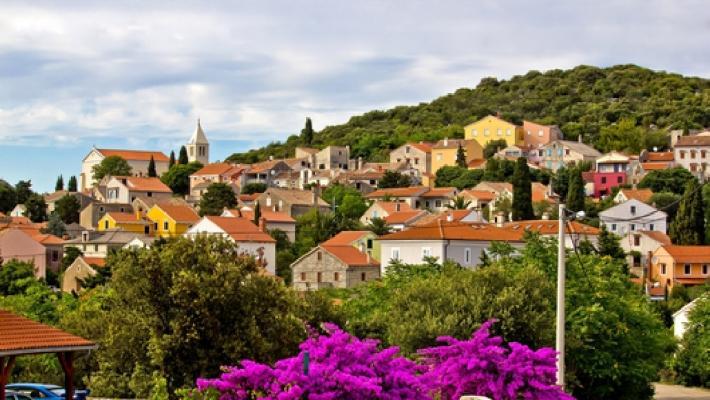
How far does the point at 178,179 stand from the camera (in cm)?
15225

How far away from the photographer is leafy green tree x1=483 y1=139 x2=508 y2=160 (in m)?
151

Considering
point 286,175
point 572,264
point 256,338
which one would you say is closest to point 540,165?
point 286,175

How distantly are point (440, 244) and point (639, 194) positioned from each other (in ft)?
155

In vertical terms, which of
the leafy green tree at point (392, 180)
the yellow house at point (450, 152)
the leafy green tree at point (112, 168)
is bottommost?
the leafy green tree at point (392, 180)

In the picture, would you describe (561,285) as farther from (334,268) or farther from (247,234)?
(247,234)

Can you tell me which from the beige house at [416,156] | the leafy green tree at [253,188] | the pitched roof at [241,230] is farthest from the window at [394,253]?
the beige house at [416,156]

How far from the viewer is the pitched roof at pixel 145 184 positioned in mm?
135500

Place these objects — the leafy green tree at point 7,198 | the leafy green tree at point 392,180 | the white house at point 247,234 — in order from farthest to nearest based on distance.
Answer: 1. the leafy green tree at point 7,198
2. the leafy green tree at point 392,180
3. the white house at point 247,234

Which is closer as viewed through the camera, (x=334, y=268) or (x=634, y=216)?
(x=334, y=268)

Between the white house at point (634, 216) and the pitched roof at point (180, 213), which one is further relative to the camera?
the pitched roof at point (180, 213)

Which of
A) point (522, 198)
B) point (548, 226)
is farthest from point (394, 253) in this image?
point (522, 198)

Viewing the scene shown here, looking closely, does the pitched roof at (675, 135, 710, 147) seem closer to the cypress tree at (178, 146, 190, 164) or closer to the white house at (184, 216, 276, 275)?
the white house at (184, 216, 276, 275)

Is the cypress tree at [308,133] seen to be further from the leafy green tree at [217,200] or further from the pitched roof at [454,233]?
the pitched roof at [454,233]

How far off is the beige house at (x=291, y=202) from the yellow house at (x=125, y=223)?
12.2m
